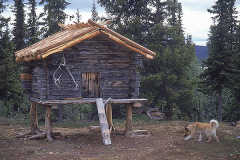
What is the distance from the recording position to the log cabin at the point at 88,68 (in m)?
13.3

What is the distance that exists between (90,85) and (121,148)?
3.50 m

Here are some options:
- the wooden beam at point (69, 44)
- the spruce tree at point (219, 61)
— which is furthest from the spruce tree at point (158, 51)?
the wooden beam at point (69, 44)

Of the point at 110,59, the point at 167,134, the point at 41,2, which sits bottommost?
the point at 167,134

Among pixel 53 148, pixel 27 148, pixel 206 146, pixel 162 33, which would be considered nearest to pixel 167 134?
pixel 206 146

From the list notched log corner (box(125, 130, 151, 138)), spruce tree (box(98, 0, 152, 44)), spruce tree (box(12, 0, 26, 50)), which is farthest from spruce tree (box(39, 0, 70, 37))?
notched log corner (box(125, 130, 151, 138))

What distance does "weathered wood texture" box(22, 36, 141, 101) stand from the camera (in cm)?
1340

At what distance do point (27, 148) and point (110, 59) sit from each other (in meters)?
5.51

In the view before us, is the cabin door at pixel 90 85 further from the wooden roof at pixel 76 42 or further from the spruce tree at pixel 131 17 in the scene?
the spruce tree at pixel 131 17

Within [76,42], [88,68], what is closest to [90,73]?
[88,68]

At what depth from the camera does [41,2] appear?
83.9ft

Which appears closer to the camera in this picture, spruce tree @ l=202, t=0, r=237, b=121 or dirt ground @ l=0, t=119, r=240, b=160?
dirt ground @ l=0, t=119, r=240, b=160

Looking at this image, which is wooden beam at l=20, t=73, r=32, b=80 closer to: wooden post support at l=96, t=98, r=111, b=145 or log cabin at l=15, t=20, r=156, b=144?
log cabin at l=15, t=20, r=156, b=144

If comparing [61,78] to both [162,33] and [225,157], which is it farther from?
→ [162,33]

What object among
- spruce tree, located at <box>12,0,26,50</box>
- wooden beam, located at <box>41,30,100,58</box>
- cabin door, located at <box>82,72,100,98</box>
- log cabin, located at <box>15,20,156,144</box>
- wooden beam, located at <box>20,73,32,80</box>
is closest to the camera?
wooden beam, located at <box>41,30,100,58</box>
